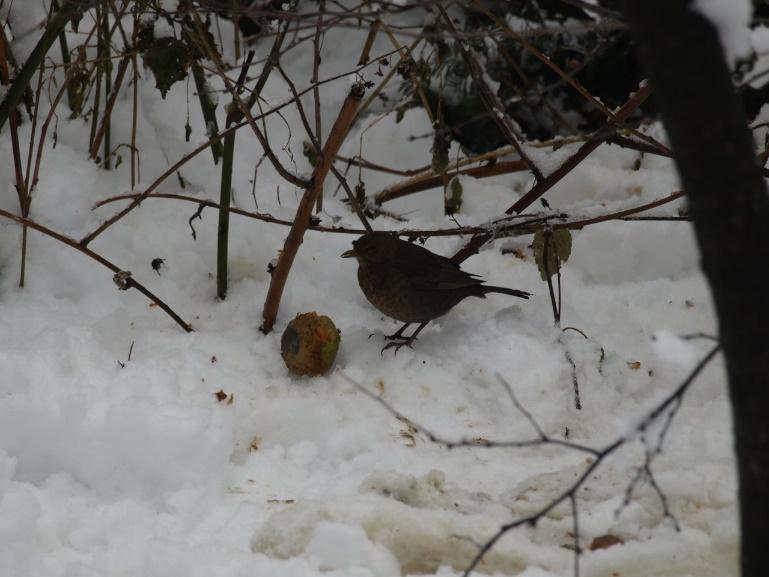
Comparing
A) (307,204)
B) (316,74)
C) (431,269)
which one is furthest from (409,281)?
(316,74)

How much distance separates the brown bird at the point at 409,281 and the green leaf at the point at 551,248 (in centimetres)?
30

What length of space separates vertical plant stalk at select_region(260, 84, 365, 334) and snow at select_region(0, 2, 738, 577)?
0.11 m

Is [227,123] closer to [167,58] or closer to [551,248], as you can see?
[167,58]

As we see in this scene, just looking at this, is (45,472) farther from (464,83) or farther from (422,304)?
(464,83)

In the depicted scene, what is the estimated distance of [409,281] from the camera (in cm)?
323

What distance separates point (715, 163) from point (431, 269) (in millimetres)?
2222

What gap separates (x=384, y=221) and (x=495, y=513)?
5.69 feet

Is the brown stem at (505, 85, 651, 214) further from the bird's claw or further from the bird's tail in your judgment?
the bird's claw

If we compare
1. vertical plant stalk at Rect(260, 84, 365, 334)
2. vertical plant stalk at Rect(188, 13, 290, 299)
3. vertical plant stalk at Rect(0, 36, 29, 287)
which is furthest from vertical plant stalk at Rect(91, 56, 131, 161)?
vertical plant stalk at Rect(260, 84, 365, 334)

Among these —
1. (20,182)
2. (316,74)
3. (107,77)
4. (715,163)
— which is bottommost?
(715,163)

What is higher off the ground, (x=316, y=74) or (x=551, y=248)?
(x=316, y=74)

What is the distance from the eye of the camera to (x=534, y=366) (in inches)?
118

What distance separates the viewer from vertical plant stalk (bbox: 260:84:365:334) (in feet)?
9.33

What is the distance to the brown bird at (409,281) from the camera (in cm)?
323
